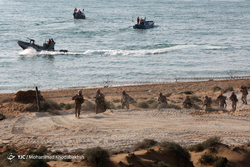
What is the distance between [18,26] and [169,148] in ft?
186

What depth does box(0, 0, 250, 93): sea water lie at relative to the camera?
86.2ft

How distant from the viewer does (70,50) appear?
132ft

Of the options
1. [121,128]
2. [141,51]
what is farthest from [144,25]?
[121,128]

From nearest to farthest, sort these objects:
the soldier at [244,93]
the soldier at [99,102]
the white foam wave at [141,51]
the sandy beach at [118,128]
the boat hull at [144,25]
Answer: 1. the sandy beach at [118,128]
2. the soldier at [99,102]
3. the soldier at [244,93]
4. the white foam wave at [141,51]
5. the boat hull at [144,25]

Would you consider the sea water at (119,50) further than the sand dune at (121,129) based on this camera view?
Yes

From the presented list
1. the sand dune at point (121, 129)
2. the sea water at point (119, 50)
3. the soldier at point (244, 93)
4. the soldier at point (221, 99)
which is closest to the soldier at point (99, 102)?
the sand dune at point (121, 129)

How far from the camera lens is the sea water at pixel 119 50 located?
1034 inches

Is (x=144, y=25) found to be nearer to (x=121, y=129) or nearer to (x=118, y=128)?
(x=118, y=128)

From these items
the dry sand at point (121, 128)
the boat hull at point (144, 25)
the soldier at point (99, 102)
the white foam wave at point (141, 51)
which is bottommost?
the dry sand at point (121, 128)

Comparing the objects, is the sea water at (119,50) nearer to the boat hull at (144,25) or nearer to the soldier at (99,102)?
the boat hull at (144,25)

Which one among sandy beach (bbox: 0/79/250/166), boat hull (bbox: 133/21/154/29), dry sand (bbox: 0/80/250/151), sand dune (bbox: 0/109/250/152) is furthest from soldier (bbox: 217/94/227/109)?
boat hull (bbox: 133/21/154/29)

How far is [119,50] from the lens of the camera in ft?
130

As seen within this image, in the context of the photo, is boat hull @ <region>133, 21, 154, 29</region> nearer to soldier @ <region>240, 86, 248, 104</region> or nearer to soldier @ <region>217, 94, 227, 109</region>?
soldier @ <region>240, 86, 248, 104</region>

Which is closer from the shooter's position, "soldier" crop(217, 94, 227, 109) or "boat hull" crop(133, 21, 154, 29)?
"soldier" crop(217, 94, 227, 109)
